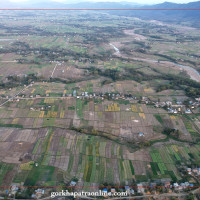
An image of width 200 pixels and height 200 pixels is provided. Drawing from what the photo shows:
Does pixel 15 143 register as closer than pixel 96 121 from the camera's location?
Yes

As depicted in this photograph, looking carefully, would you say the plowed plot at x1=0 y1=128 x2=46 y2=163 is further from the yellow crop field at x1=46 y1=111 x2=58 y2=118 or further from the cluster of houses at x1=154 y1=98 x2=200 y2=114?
the cluster of houses at x1=154 y1=98 x2=200 y2=114

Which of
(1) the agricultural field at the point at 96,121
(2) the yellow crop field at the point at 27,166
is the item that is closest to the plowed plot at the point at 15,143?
(1) the agricultural field at the point at 96,121

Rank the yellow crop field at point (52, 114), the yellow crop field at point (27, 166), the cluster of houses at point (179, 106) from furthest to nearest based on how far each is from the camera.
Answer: the cluster of houses at point (179, 106) < the yellow crop field at point (52, 114) < the yellow crop field at point (27, 166)

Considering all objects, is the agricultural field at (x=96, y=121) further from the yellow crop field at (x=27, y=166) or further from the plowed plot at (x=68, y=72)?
the plowed plot at (x=68, y=72)

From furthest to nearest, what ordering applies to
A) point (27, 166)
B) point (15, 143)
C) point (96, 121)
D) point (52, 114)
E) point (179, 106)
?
point (179, 106) → point (52, 114) → point (96, 121) → point (15, 143) → point (27, 166)

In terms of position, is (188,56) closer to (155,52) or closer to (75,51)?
(155,52)

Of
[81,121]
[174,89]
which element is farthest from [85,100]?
[174,89]

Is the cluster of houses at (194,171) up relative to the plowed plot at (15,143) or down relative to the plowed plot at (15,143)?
down

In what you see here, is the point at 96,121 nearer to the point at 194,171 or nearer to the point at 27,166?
the point at 27,166

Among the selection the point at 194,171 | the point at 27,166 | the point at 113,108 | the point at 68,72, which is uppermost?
the point at 68,72

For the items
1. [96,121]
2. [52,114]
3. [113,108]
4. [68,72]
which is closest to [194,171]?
[96,121]

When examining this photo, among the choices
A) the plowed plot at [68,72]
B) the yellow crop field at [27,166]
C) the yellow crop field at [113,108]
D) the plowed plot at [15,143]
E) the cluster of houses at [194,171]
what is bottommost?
the cluster of houses at [194,171]
